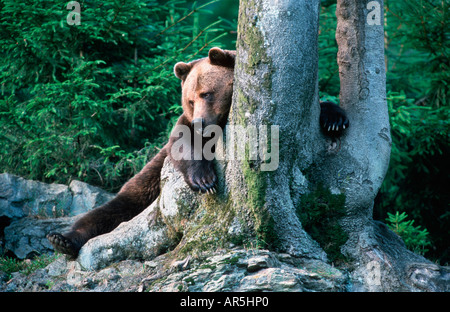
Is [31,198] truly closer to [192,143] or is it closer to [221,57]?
[192,143]

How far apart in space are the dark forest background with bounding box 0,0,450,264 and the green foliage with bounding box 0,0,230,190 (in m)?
0.02

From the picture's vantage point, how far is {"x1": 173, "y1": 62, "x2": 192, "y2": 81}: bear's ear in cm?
484

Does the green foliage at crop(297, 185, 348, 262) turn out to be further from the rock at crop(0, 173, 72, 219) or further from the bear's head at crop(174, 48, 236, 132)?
the rock at crop(0, 173, 72, 219)

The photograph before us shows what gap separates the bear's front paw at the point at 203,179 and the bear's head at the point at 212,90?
502 millimetres

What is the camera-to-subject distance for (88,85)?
6508 mm

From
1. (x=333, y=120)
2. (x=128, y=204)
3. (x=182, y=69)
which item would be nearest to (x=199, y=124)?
(x=182, y=69)

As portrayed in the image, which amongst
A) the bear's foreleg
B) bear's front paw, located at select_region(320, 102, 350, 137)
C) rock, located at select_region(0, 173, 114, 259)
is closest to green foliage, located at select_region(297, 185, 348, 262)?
bear's front paw, located at select_region(320, 102, 350, 137)

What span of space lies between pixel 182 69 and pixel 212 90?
0.61m

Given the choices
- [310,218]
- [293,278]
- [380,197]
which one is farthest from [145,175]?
[380,197]

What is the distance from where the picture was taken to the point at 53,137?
637cm

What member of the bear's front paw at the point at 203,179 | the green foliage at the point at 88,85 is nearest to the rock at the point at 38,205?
the green foliage at the point at 88,85

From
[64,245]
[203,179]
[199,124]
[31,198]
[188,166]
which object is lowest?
[64,245]

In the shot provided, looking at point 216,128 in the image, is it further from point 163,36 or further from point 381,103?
point 163,36

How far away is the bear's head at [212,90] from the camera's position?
437 cm
